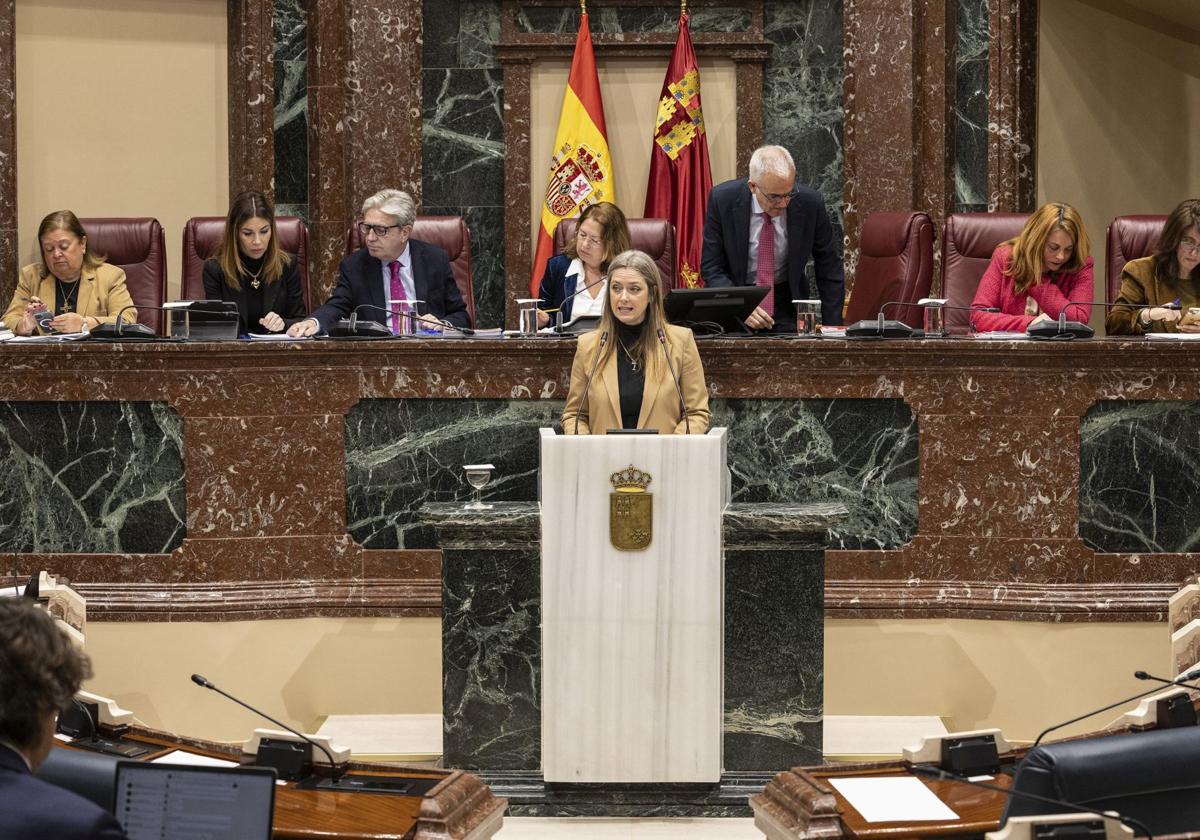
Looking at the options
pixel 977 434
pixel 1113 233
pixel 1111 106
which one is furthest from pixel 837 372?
pixel 1111 106

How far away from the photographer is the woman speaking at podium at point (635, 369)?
4.45 m

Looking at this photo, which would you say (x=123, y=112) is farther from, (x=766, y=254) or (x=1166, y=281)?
(x=1166, y=281)

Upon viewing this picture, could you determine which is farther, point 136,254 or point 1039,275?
point 136,254

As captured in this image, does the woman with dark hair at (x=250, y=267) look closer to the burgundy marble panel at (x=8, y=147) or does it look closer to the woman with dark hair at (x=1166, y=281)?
the burgundy marble panel at (x=8, y=147)

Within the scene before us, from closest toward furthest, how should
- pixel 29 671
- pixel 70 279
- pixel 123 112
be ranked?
pixel 29 671 < pixel 70 279 < pixel 123 112

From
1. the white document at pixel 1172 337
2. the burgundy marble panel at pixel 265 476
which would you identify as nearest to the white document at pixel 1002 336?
the white document at pixel 1172 337

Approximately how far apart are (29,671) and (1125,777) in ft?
4.78

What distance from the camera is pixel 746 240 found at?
5.69m

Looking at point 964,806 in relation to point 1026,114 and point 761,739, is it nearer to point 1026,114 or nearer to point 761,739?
point 761,739

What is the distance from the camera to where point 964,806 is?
2547mm

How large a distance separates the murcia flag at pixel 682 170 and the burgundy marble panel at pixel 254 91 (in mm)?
1768

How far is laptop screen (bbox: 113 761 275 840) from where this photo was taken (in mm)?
2189

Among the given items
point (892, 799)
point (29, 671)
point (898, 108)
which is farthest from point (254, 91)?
point (29, 671)

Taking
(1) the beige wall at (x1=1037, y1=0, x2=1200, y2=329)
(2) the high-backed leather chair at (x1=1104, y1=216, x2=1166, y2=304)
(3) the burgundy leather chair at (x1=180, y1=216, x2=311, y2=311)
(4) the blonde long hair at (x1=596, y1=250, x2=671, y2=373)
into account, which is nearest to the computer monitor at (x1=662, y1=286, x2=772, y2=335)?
(4) the blonde long hair at (x1=596, y1=250, x2=671, y2=373)
